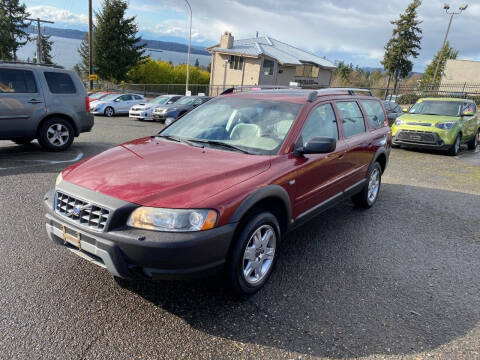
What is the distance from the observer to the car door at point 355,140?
450 cm

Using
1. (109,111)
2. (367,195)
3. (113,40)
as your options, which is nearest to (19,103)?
(367,195)

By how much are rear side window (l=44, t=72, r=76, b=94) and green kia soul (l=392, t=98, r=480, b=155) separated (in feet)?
30.5

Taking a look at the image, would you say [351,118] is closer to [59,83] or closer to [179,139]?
[179,139]

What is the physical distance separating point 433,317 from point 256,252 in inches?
60.3

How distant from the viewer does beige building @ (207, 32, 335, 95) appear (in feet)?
136

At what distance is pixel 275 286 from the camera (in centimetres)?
327

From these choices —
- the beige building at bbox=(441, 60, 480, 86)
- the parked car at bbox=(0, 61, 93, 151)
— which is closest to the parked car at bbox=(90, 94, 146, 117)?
the parked car at bbox=(0, 61, 93, 151)

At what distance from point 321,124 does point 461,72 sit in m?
49.8

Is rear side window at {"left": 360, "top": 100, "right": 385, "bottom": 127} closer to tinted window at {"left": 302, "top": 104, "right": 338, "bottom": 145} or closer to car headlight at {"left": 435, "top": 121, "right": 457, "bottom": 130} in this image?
tinted window at {"left": 302, "top": 104, "right": 338, "bottom": 145}

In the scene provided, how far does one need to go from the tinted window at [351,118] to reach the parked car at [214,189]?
3 cm

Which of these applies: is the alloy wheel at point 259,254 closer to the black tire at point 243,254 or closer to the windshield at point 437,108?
the black tire at point 243,254

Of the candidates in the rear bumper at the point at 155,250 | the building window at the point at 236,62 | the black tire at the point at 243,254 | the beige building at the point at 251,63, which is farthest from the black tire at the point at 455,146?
the building window at the point at 236,62

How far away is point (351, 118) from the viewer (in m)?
4.71

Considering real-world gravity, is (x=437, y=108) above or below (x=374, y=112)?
above
